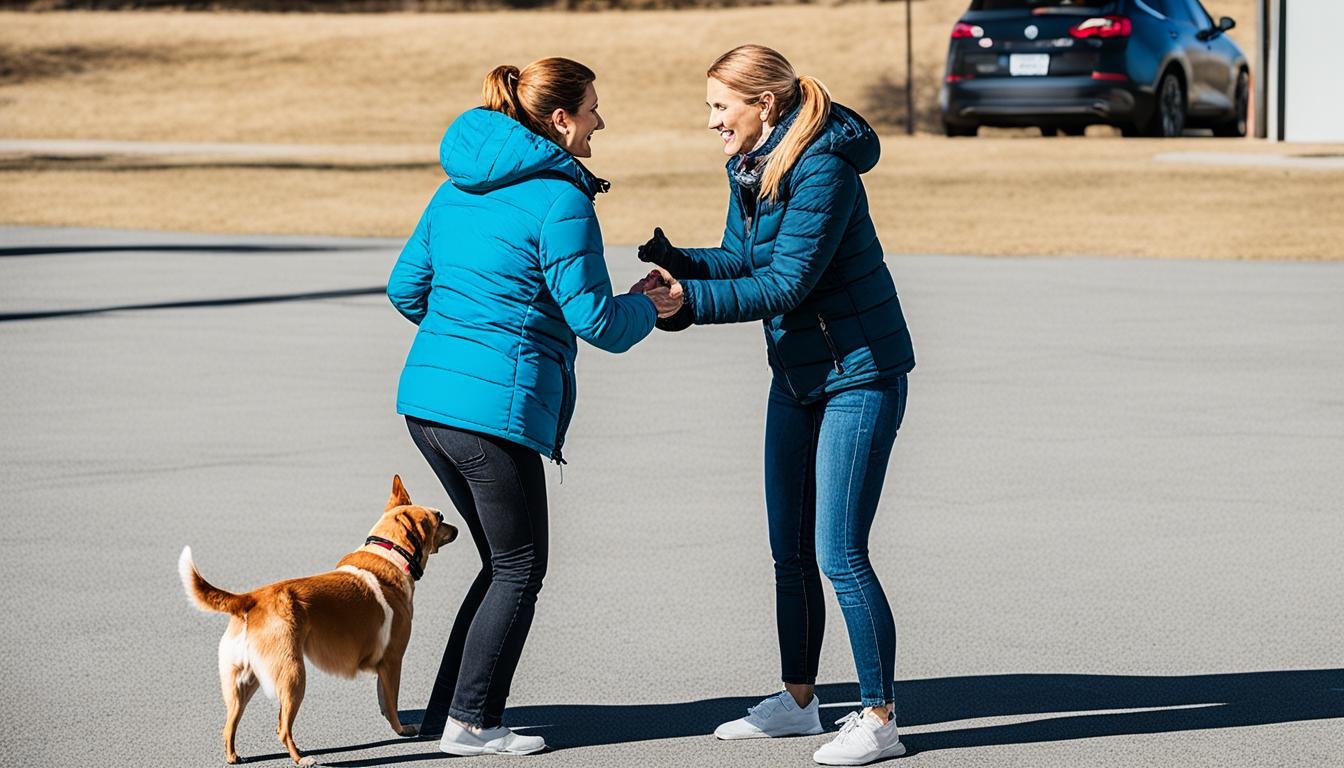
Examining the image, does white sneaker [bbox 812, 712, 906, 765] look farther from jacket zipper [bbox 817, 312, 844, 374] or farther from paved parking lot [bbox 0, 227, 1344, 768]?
jacket zipper [bbox 817, 312, 844, 374]

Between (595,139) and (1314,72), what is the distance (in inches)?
455

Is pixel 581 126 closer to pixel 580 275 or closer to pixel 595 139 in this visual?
pixel 580 275

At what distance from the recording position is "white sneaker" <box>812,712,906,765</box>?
16.1ft

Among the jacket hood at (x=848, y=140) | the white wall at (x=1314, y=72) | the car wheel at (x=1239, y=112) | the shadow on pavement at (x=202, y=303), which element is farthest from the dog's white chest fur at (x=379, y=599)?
the car wheel at (x=1239, y=112)

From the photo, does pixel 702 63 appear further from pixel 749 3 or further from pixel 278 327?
pixel 278 327

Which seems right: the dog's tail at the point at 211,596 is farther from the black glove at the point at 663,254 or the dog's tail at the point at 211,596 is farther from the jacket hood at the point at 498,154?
the black glove at the point at 663,254

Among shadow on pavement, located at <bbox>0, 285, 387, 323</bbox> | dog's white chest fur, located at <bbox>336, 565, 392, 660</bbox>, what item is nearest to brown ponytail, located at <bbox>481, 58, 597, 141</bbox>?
dog's white chest fur, located at <bbox>336, 565, 392, 660</bbox>

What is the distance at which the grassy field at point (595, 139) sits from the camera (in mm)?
21703

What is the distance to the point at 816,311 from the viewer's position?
4.89m

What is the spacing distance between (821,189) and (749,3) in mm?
59659

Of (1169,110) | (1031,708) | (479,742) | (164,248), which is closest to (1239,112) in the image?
(1169,110)

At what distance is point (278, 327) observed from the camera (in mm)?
13570

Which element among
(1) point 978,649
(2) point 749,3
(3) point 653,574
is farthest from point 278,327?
(2) point 749,3

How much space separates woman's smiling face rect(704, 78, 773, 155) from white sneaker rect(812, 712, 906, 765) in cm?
137
